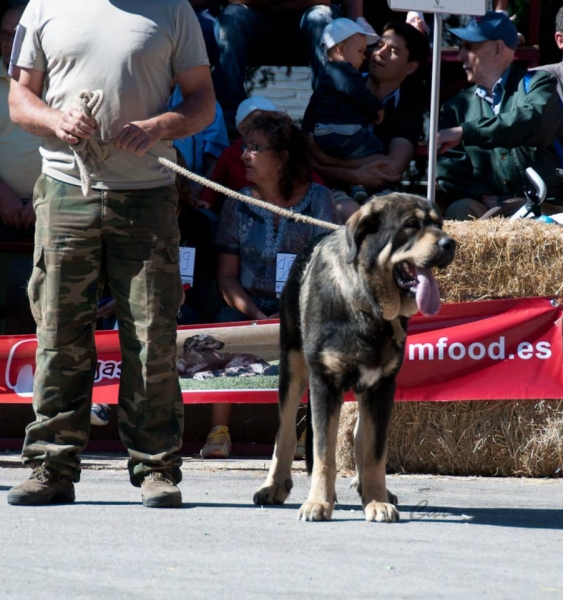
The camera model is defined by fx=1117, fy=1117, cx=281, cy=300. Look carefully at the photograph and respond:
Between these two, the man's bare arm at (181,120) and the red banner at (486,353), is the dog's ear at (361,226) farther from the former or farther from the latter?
the red banner at (486,353)

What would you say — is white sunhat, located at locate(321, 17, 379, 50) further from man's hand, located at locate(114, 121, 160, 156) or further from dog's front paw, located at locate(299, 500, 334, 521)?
dog's front paw, located at locate(299, 500, 334, 521)

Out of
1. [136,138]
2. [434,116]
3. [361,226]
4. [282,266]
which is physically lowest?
[282,266]

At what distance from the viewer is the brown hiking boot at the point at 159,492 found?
4.74 m

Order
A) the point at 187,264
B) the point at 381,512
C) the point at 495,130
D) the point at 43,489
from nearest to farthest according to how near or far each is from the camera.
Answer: the point at 381,512 → the point at 43,489 → the point at 187,264 → the point at 495,130

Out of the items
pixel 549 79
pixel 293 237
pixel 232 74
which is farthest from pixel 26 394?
pixel 549 79

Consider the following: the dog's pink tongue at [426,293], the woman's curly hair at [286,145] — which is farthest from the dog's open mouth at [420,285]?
the woman's curly hair at [286,145]

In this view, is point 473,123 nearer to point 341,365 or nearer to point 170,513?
point 341,365

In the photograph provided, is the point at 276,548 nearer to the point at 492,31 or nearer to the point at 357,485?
the point at 357,485

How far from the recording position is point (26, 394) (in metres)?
6.92

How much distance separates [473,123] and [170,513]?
13.6ft

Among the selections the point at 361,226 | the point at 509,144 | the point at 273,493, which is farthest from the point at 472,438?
the point at 509,144

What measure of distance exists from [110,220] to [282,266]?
2.48 metres

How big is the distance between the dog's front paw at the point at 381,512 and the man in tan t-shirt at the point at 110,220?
2.74 feet

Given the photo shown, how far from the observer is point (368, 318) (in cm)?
459
